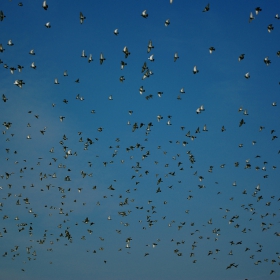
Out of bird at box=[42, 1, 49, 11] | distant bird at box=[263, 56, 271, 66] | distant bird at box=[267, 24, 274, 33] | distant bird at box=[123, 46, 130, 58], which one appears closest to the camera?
bird at box=[42, 1, 49, 11]

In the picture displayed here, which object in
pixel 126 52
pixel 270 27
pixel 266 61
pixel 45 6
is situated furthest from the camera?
pixel 266 61

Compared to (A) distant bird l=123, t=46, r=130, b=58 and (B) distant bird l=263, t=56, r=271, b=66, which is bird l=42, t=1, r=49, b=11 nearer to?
(A) distant bird l=123, t=46, r=130, b=58

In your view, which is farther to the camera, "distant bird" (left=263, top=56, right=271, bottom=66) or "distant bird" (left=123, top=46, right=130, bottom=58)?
"distant bird" (left=263, top=56, right=271, bottom=66)

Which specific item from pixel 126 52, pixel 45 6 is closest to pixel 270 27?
pixel 126 52

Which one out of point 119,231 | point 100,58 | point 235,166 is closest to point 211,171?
point 235,166

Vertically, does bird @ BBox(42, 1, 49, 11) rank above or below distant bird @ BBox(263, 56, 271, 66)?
above

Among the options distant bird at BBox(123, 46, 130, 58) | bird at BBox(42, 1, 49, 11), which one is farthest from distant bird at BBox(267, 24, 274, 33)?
bird at BBox(42, 1, 49, 11)

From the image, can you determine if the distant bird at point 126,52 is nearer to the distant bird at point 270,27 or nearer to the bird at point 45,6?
the bird at point 45,6

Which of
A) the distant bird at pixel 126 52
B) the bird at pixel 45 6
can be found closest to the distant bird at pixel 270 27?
the distant bird at pixel 126 52

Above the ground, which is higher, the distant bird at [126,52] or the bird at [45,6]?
the bird at [45,6]

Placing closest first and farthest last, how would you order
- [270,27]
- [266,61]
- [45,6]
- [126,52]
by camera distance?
[45,6] → [126,52] → [270,27] → [266,61]

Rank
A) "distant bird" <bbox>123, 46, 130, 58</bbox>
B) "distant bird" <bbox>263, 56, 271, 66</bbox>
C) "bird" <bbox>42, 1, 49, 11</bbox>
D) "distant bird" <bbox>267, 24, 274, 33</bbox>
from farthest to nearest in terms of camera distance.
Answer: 1. "distant bird" <bbox>263, 56, 271, 66</bbox>
2. "distant bird" <bbox>267, 24, 274, 33</bbox>
3. "distant bird" <bbox>123, 46, 130, 58</bbox>
4. "bird" <bbox>42, 1, 49, 11</bbox>

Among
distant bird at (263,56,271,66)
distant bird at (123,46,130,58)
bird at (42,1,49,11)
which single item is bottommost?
distant bird at (263,56,271,66)

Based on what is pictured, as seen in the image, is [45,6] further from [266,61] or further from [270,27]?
[266,61]
